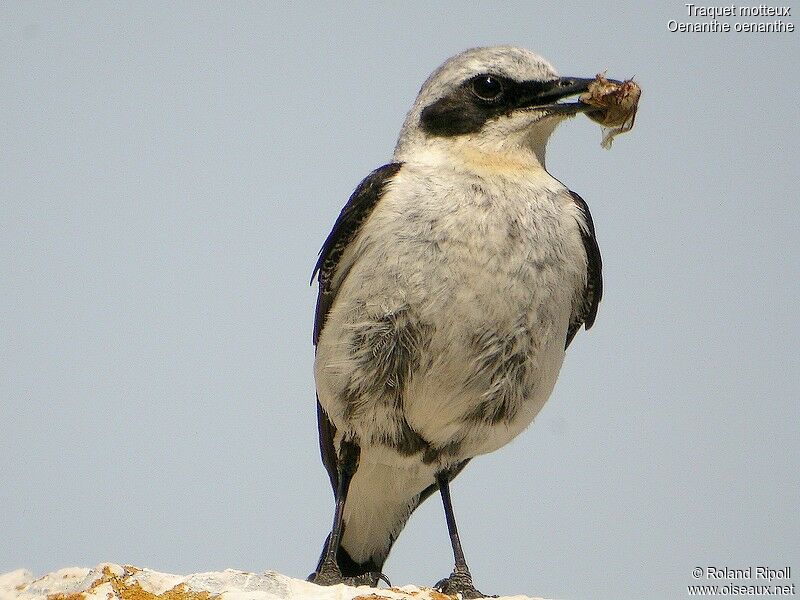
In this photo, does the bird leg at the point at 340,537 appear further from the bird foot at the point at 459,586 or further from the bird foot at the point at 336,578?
the bird foot at the point at 459,586

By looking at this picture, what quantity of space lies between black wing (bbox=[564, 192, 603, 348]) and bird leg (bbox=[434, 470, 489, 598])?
1.34 m

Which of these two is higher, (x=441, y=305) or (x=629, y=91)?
(x=629, y=91)

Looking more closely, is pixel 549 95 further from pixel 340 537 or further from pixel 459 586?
pixel 340 537

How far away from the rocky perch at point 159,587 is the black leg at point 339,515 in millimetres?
1691

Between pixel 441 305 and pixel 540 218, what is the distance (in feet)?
2.97

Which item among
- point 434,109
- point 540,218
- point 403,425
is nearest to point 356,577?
point 403,425

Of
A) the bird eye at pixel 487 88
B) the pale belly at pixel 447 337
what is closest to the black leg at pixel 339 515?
the pale belly at pixel 447 337

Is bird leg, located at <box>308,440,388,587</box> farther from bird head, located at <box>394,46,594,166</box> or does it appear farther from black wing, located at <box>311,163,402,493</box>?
bird head, located at <box>394,46,594,166</box>

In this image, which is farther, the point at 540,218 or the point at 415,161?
the point at 415,161

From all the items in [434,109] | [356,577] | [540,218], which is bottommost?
[356,577]

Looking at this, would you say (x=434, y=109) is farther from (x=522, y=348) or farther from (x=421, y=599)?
(x=421, y=599)

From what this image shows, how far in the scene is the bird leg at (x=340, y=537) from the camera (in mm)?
7191

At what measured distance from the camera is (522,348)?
6.70 m

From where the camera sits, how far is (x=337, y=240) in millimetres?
7191
